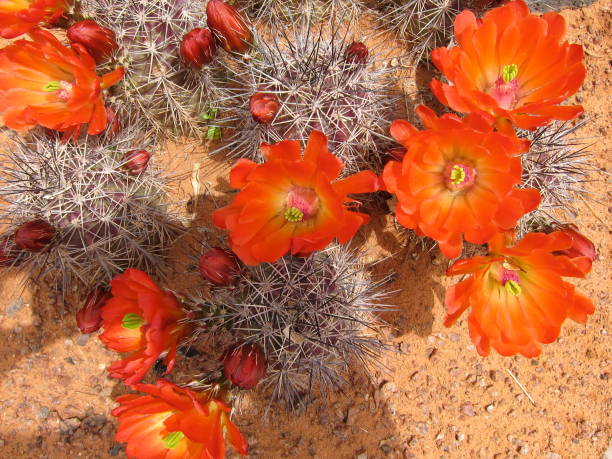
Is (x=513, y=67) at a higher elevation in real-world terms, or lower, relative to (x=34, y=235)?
higher

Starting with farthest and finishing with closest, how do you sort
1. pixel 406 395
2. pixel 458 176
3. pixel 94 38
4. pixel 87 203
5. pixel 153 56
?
pixel 406 395, pixel 153 56, pixel 87 203, pixel 94 38, pixel 458 176

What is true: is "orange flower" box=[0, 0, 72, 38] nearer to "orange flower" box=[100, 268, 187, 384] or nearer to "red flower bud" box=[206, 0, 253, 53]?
"red flower bud" box=[206, 0, 253, 53]

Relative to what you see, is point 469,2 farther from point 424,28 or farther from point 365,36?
point 365,36

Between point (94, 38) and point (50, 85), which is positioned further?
point (50, 85)

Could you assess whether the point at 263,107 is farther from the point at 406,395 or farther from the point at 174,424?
the point at 406,395

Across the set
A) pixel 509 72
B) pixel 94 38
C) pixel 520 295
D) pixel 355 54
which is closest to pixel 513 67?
pixel 509 72

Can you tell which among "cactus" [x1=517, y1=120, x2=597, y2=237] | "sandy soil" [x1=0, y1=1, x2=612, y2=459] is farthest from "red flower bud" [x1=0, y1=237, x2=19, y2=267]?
"cactus" [x1=517, y1=120, x2=597, y2=237]
